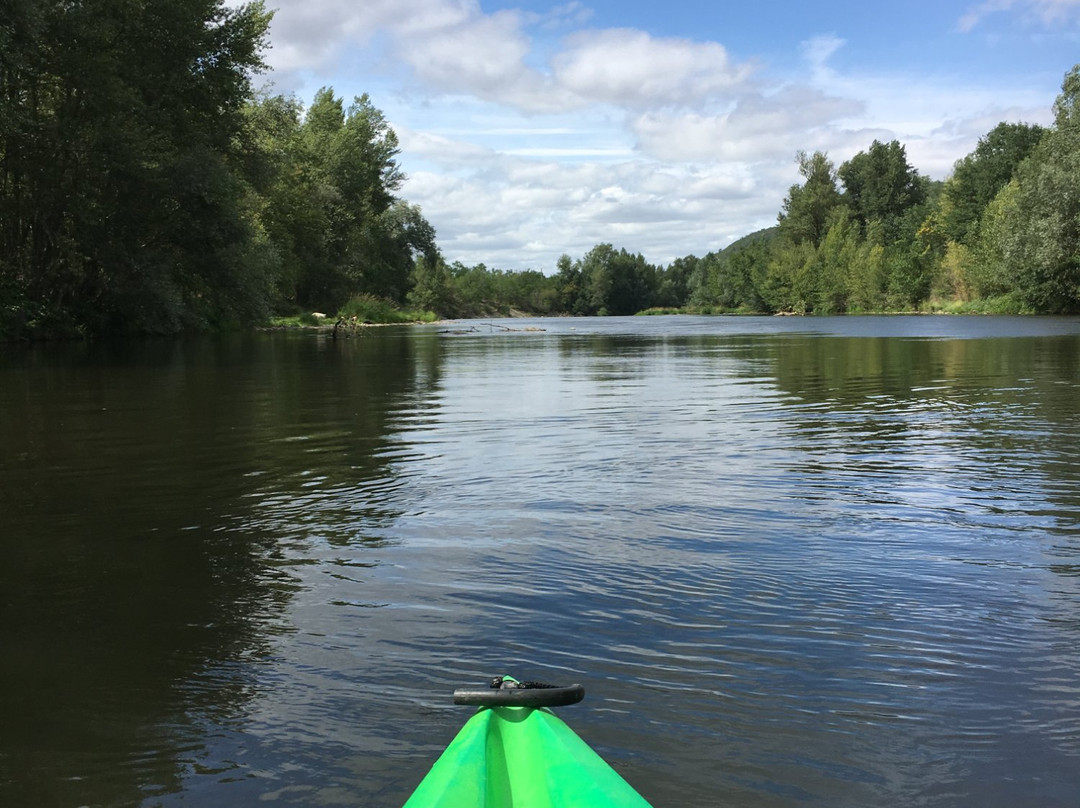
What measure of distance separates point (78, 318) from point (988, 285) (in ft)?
242

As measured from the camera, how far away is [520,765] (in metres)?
2.79

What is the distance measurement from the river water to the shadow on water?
0.03 metres

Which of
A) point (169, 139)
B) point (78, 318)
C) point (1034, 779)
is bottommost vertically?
point (1034, 779)

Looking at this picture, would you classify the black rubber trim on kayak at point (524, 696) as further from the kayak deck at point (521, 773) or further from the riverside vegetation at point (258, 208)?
the riverside vegetation at point (258, 208)

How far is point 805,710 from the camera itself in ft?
14.2

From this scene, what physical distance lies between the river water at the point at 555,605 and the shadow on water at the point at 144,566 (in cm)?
3

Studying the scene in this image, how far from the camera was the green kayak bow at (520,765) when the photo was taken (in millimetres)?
2615

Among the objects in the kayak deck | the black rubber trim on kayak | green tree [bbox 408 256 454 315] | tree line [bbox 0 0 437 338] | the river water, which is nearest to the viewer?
the kayak deck

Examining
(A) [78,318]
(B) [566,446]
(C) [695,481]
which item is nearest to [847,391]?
(B) [566,446]

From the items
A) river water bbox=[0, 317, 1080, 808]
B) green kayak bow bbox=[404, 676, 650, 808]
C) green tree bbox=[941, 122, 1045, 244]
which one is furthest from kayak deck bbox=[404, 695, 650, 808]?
green tree bbox=[941, 122, 1045, 244]

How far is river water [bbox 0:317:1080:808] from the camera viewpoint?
3898 mm

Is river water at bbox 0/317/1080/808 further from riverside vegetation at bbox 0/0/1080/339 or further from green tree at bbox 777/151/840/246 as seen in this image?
green tree at bbox 777/151/840/246

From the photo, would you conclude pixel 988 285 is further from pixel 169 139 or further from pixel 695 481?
pixel 695 481

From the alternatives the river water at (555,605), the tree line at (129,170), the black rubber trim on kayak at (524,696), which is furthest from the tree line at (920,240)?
the black rubber trim on kayak at (524,696)
